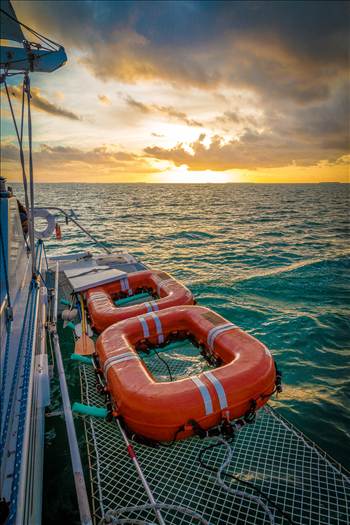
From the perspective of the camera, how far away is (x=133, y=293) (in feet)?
24.7

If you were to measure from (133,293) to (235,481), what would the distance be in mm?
4836

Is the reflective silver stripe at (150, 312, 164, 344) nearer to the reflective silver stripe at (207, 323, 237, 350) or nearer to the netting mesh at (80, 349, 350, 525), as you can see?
the reflective silver stripe at (207, 323, 237, 350)

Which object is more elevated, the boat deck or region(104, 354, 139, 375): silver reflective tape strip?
region(104, 354, 139, 375): silver reflective tape strip

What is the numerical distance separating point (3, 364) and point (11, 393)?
0.30 m

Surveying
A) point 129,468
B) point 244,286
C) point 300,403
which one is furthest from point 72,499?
point 244,286

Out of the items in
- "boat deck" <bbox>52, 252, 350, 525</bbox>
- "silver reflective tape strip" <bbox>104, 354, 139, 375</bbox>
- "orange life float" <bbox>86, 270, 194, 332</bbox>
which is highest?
"orange life float" <bbox>86, 270, 194, 332</bbox>

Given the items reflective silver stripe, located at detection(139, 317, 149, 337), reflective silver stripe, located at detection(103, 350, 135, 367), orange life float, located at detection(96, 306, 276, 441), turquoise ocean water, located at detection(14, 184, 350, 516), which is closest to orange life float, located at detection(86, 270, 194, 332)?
reflective silver stripe, located at detection(139, 317, 149, 337)

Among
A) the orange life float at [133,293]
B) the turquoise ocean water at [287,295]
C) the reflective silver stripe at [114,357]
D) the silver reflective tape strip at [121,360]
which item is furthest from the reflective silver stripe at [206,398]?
the orange life float at [133,293]

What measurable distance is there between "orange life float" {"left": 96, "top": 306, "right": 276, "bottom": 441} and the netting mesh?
0.91ft

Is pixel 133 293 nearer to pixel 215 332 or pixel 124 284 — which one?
pixel 124 284

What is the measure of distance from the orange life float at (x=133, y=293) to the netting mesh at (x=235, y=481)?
7.12 ft

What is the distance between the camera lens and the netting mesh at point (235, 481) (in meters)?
2.93

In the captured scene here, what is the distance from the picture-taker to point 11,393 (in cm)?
244

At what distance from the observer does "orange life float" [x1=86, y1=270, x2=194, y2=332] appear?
18.8ft
